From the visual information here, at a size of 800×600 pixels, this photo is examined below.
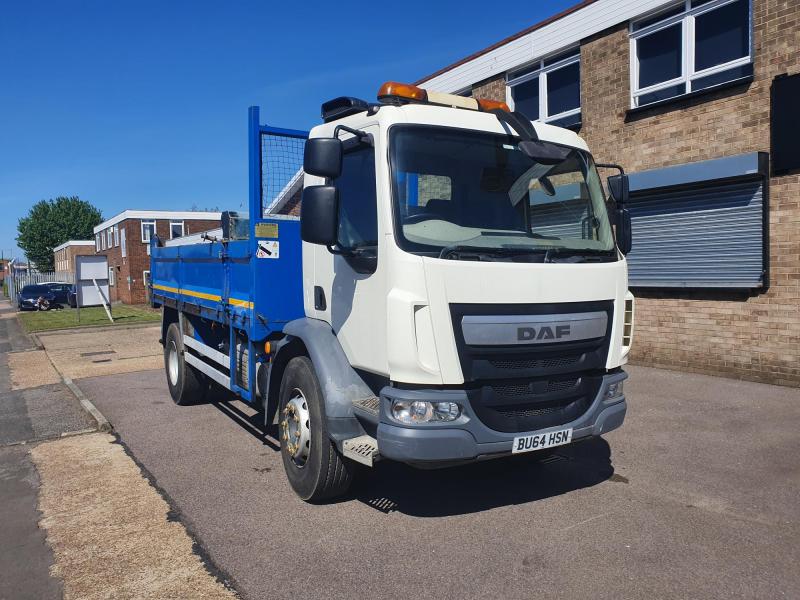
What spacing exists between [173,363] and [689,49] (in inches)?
355

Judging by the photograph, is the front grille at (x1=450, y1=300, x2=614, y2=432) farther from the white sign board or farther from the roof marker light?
the white sign board

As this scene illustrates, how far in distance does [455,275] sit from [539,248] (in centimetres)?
75

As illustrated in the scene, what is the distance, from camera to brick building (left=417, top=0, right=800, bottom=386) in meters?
8.83

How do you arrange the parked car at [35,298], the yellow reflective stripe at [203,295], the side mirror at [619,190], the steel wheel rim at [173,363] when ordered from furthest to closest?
the parked car at [35,298] → the steel wheel rim at [173,363] → the yellow reflective stripe at [203,295] → the side mirror at [619,190]

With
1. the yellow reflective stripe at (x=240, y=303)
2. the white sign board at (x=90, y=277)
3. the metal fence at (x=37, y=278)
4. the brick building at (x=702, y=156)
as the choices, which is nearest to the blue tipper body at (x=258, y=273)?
the yellow reflective stripe at (x=240, y=303)

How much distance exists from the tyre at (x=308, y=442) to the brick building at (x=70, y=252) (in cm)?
5794

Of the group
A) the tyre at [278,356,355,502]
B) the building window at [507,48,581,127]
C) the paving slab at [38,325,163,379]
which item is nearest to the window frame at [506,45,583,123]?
the building window at [507,48,581,127]

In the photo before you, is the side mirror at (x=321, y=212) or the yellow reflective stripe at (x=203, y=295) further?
the yellow reflective stripe at (x=203, y=295)

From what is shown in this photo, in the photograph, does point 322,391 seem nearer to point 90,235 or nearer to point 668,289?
point 668,289

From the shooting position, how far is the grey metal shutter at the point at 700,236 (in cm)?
923

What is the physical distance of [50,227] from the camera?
77625 millimetres

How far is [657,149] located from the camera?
1052cm

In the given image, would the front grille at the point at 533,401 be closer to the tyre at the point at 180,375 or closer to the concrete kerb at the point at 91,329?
the tyre at the point at 180,375

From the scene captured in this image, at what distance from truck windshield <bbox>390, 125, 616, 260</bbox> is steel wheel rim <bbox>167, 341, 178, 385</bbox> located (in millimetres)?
5423
